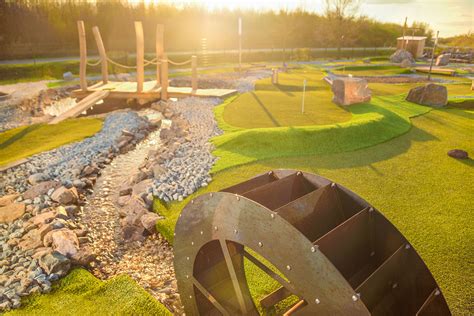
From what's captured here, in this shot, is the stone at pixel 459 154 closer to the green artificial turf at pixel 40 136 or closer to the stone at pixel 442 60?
the green artificial turf at pixel 40 136

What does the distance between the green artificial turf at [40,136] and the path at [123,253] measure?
11.0 feet

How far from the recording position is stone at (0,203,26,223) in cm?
624

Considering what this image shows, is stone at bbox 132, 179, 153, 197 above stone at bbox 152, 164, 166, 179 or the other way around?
the other way around

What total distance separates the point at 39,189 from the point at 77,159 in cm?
197

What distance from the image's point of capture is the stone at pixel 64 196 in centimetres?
699

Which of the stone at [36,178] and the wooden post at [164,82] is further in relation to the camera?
the wooden post at [164,82]

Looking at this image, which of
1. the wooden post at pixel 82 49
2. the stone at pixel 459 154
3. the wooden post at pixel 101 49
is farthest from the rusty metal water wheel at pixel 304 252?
the wooden post at pixel 101 49

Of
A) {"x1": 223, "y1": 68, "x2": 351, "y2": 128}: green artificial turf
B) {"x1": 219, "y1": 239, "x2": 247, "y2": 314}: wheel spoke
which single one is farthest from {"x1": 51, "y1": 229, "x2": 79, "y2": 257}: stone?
{"x1": 223, "y1": 68, "x2": 351, "y2": 128}: green artificial turf

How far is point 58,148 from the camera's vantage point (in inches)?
393

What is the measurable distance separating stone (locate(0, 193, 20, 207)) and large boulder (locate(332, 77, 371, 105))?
1024 cm

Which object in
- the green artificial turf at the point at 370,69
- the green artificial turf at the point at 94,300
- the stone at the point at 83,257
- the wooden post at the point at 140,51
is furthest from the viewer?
the green artificial turf at the point at 370,69

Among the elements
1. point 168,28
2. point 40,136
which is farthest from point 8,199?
point 168,28

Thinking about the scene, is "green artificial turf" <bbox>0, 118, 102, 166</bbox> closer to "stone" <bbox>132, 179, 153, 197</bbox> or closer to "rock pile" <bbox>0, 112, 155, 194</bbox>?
"rock pile" <bbox>0, 112, 155, 194</bbox>

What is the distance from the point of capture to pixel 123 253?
5688 mm
